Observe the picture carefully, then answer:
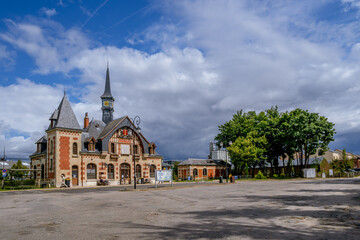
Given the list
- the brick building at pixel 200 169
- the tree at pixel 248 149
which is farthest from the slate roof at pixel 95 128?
the tree at pixel 248 149

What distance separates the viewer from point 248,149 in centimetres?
5684

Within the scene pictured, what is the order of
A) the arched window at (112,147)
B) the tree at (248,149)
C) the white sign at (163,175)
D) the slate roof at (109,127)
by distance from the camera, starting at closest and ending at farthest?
the white sign at (163,175), the arched window at (112,147), the slate roof at (109,127), the tree at (248,149)

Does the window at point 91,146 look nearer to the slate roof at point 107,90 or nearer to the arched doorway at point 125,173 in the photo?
the arched doorway at point 125,173

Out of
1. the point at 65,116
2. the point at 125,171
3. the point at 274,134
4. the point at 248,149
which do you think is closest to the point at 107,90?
the point at 65,116

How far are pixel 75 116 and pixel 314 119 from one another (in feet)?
136

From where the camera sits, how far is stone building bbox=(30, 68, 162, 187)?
41.5 metres

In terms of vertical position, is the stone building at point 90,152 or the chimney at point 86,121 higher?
the chimney at point 86,121

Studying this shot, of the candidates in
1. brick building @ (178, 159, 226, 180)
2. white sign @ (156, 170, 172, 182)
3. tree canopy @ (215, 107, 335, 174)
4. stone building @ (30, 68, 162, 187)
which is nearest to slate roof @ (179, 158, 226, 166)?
brick building @ (178, 159, 226, 180)

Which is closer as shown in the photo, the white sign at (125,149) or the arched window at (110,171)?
the arched window at (110,171)

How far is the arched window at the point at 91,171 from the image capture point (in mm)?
44031

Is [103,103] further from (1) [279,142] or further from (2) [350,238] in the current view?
(2) [350,238]

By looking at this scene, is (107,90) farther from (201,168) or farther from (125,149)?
(201,168)

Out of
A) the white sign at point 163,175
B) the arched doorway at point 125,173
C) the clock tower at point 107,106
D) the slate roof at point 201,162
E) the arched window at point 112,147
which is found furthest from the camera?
the slate roof at point 201,162

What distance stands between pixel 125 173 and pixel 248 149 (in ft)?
79.1
